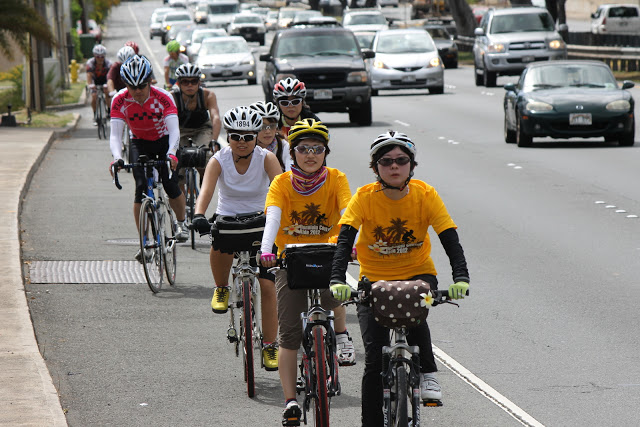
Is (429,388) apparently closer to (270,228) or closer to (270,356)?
(270,228)

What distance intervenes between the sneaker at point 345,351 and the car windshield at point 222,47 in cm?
3900

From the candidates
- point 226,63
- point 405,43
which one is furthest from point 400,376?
point 226,63

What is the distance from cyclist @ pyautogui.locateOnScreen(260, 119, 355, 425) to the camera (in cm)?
671

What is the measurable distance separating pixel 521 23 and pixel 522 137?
17.9 m

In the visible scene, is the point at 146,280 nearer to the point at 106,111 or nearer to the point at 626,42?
the point at 106,111

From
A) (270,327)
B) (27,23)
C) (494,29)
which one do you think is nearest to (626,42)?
(494,29)

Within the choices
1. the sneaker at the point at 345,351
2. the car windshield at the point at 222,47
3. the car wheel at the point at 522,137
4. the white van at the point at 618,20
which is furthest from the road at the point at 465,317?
the white van at the point at 618,20

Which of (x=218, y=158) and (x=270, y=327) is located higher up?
(x=218, y=158)

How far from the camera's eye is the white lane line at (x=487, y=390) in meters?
6.96

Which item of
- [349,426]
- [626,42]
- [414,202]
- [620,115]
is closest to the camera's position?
[414,202]

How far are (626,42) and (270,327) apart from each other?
43.9m

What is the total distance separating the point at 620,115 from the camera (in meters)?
22.3

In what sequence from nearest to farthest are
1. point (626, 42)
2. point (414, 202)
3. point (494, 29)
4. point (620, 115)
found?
point (414, 202) → point (620, 115) → point (494, 29) → point (626, 42)

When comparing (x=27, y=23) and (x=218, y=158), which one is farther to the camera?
(x=27, y=23)
